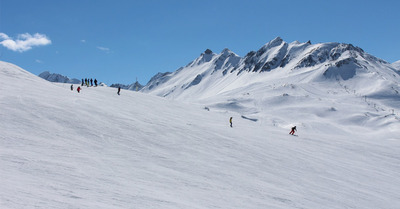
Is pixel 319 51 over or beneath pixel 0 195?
over

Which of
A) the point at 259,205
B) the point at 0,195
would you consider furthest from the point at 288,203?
the point at 0,195

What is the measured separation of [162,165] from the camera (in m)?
15.7

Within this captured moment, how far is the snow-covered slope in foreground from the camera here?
10.8 meters

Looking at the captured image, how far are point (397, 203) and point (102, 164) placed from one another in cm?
1580

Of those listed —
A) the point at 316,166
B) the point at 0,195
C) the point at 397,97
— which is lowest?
the point at 0,195

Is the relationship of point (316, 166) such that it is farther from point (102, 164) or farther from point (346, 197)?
point (102, 164)

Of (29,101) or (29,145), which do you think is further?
(29,101)

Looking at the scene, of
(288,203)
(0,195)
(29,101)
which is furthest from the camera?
(29,101)

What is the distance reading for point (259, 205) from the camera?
12.4 meters

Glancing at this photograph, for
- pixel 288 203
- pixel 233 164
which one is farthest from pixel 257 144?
pixel 288 203

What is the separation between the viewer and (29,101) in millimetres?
23625

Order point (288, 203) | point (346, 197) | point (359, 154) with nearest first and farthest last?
point (288, 203), point (346, 197), point (359, 154)

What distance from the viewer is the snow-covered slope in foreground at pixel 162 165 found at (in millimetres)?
10750

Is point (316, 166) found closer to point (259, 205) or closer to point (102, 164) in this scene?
point (259, 205)
